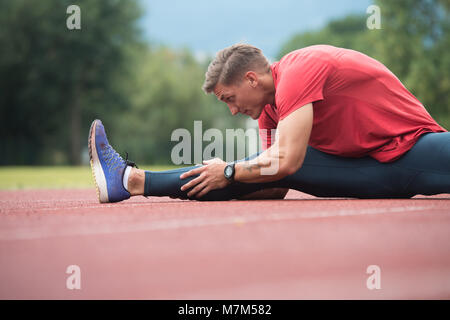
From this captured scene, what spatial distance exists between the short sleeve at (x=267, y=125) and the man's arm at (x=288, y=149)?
0.73m

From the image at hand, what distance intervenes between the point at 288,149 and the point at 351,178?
615 mm

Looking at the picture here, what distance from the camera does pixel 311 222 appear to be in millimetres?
2273

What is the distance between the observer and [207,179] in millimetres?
3346

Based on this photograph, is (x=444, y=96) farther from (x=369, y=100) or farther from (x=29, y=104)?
(x=29, y=104)

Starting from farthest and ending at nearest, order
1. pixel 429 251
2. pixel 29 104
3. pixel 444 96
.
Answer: pixel 29 104 → pixel 444 96 → pixel 429 251

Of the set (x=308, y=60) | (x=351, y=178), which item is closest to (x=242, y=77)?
(x=308, y=60)

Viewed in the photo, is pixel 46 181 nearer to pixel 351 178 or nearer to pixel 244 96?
pixel 244 96

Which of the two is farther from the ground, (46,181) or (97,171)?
(46,181)

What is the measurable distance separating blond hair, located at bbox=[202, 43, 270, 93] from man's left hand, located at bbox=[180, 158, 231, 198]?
22.5 inches

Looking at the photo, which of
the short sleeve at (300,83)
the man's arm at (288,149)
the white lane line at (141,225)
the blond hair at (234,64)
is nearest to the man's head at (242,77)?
the blond hair at (234,64)

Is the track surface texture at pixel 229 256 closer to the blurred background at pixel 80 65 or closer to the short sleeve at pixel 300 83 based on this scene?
the short sleeve at pixel 300 83

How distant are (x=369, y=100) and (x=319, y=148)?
0.45m
